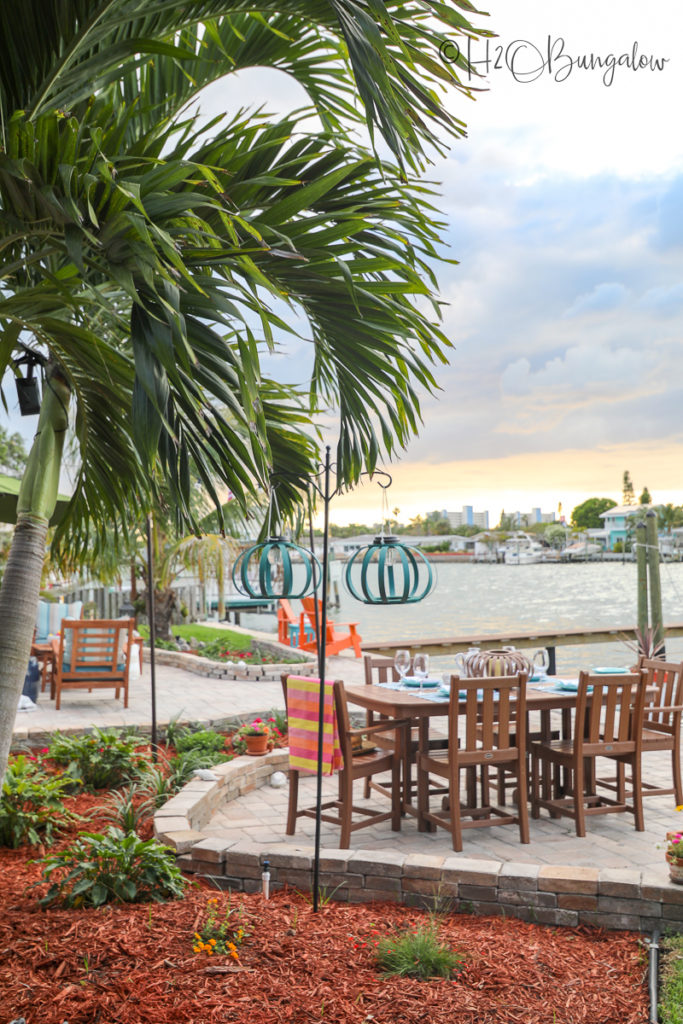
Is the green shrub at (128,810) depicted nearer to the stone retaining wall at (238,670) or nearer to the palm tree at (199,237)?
the palm tree at (199,237)

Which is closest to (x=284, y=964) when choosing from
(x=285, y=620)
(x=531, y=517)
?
(x=285, y=620)

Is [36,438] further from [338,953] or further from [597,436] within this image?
[597,436]

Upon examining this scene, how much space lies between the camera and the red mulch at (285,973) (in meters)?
2.46

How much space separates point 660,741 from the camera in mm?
5211

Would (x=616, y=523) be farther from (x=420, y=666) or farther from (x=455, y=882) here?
(x=455, y=882)

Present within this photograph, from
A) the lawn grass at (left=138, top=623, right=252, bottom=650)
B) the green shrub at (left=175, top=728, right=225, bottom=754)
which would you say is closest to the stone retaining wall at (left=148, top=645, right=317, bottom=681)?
the lawn grass at (left=138, top=623, right=252, bottom=650)

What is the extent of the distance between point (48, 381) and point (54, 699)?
6.98 meters

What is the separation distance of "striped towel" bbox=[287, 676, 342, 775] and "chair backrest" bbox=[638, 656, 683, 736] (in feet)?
7.01


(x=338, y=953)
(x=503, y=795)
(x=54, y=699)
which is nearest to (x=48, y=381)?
(x=338, y=953)

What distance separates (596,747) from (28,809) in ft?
10.8

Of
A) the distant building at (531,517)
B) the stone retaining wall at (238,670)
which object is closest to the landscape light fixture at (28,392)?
the stone retaining wall at (238,670)

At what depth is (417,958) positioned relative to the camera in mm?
2787

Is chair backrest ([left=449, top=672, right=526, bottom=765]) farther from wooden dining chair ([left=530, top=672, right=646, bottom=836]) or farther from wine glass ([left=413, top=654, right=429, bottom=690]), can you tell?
wine glass ([left=413, top=654, right=429, bottom=690])

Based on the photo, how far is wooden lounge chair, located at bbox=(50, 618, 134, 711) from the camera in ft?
28.0
